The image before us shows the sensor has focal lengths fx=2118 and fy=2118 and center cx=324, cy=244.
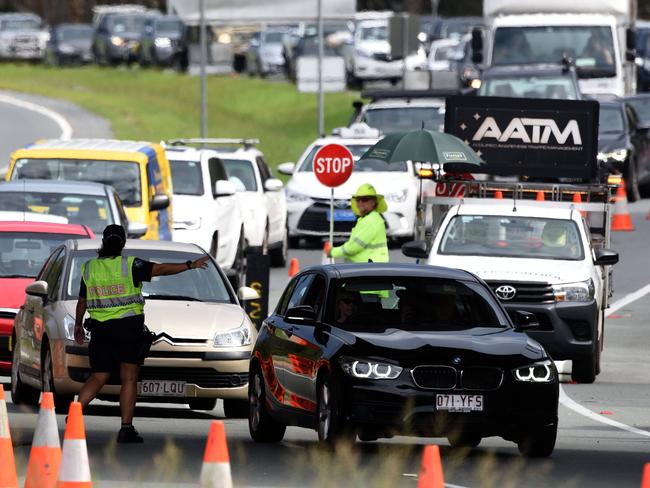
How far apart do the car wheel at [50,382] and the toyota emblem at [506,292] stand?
4575 millimetres

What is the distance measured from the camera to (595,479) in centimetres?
1237

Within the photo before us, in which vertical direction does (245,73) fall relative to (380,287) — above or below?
below

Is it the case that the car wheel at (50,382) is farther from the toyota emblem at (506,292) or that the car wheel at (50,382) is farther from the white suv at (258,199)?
the white suv at (258,199)

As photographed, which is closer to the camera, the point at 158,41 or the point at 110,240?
the point at 110,240

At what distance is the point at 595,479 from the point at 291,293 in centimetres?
323

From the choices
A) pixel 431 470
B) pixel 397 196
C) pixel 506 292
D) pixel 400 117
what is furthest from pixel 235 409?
pixel 400 117

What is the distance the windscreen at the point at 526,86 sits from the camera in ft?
118

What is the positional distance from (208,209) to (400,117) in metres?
9.49

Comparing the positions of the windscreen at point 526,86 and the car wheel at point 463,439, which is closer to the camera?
the car wheel at point 463,439

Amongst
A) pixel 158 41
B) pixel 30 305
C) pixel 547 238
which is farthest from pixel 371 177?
pixel 158 41

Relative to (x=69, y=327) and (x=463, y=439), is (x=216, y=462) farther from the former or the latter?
(x=69, y=327)


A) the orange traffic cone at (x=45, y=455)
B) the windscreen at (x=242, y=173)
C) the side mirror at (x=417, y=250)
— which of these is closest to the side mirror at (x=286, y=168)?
the windscreen at (x=242, y=173)

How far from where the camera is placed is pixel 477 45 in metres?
39.7

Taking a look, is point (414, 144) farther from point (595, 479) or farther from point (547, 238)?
point (595, 479)
